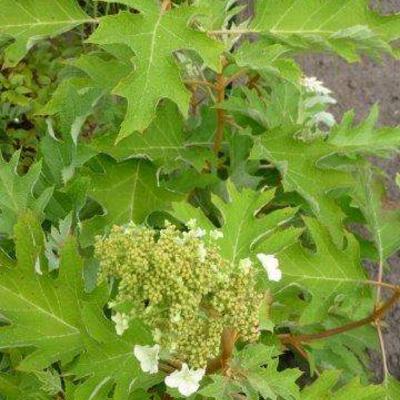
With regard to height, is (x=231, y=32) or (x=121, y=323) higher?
(x=231, y=32)

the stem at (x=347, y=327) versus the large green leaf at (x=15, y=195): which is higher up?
the large green leaf at (x=15, y=195)

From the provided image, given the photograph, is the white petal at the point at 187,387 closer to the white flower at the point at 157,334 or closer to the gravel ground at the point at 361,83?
the white flower at the point at 157,334

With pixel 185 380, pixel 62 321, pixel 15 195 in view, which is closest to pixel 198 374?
pixel 185 380

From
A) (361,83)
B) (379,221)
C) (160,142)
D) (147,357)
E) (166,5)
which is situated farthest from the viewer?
(361,83)

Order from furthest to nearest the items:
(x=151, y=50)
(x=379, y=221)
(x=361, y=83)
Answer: (x=361, y=83), (x=379, y=221), (x=151, y=50)

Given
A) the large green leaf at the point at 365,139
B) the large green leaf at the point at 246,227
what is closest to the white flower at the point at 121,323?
the large green leaf at the point at 246,227

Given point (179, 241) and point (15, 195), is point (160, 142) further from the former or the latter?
point (179, 241)
